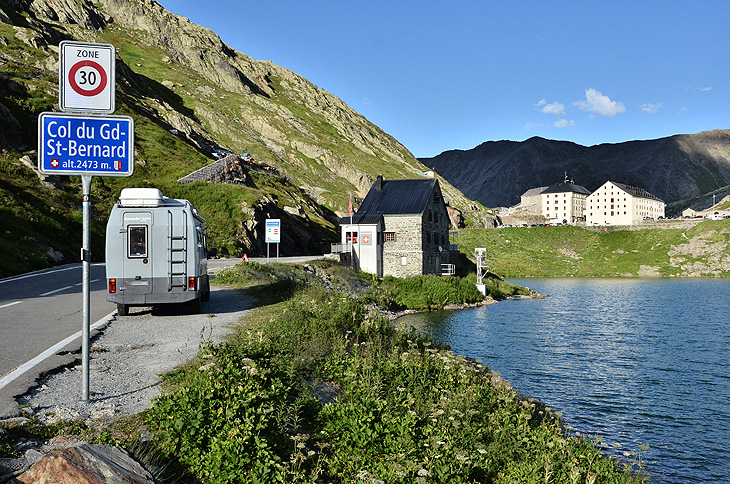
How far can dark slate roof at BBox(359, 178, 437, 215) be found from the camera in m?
55.7

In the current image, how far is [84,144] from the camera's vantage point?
7543 millimetres

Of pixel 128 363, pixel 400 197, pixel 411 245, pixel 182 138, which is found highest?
pixel 182 138

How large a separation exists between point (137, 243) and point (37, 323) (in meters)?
3.47

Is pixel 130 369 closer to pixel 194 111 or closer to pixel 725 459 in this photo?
pixel 725 459

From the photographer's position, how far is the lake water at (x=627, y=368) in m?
15.0

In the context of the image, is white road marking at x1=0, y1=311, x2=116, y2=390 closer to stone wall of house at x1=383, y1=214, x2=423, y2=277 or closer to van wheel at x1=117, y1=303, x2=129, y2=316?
van wheel at x1=117, y1=303, x2=129, y2=316

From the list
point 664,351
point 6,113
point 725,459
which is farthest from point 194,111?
point 725,459

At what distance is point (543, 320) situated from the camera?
40.3 meters

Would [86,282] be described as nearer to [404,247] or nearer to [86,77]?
[86,77]

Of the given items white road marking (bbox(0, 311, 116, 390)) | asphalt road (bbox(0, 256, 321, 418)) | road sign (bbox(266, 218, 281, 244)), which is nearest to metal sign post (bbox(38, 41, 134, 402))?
white road marking (bbox(0, 311, 116, 390))

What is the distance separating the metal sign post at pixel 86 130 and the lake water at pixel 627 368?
11.5m

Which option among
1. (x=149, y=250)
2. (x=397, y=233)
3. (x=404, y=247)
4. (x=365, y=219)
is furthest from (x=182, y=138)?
(x=149, y=250)

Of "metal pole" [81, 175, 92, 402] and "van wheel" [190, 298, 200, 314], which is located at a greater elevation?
"metal pole" [81, 175, 92, 402]

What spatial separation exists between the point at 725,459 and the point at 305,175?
121 m
